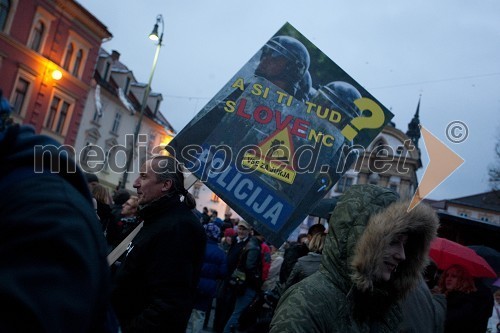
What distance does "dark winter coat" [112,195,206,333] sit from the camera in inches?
110

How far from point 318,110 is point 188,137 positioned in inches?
35.6

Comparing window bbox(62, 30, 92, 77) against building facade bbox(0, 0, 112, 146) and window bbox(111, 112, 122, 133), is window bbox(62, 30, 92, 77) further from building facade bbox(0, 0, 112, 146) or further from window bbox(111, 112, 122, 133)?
window bbox(111, 112, 122, 133)

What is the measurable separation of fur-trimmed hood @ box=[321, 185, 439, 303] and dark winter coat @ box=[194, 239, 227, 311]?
485cm

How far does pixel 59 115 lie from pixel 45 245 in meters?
29.7

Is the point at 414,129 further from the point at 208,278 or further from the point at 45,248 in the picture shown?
the point at 45,248

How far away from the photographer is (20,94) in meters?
25.3

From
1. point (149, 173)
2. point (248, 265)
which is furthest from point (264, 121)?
point (248, 265)

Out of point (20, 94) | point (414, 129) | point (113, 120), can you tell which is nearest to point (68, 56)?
point (20, 94)

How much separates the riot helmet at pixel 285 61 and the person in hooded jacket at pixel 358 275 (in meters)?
1.19

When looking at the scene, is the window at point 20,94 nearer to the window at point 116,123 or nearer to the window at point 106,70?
the window at point 106,70

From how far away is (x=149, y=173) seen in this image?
3393 mm

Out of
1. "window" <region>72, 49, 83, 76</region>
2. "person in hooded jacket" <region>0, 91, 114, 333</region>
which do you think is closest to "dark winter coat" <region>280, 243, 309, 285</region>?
"person in hooded jacket" <region>0, 91, 114, 333</region>

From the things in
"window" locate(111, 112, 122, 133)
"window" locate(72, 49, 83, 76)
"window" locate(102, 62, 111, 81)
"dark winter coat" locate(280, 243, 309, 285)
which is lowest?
"dark winter coat" locate(280, 243, 309, 285)

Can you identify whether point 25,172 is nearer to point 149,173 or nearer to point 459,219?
point 149,173
